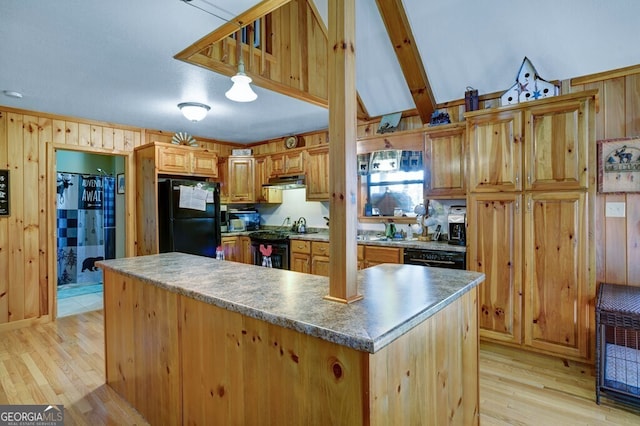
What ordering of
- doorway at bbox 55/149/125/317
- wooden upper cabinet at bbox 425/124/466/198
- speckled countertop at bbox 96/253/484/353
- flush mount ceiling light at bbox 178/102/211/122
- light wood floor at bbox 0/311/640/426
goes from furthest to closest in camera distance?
doorway at bbox 55/149/125/317, flush mount ceiling light at bbox 178/102/211/122, wooden upper cabinet at bbox 425/124/466/198, light wood floor at bbox 0/311/640/426, speckled countertop at bbox 96/253/484/353

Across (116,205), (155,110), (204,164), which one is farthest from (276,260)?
(116,205)

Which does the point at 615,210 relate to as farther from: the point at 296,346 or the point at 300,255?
the point at 300,255

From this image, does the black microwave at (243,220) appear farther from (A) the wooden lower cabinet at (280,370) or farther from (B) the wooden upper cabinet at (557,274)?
(B) the wooden upper cabinet at (557,274)

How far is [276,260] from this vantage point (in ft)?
15.0

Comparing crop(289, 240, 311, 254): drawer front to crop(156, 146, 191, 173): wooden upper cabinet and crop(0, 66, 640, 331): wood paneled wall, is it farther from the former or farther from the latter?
crop(156, 146, 191, 173): wooden upper cabinet

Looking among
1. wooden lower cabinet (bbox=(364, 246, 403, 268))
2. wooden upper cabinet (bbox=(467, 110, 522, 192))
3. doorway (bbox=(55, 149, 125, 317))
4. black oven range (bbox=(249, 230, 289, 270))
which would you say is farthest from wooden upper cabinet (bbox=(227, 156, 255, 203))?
wooden upper cabinet (bbox=(467, 110, 522, 192))

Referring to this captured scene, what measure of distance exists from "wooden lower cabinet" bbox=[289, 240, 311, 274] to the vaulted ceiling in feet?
5.24

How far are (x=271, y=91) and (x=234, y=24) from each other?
969 millimetres

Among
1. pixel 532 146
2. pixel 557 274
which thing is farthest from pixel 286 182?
pixel 557 274

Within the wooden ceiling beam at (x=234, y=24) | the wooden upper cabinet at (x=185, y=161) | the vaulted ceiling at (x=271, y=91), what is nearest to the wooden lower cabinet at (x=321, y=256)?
the vaulted ceiling at (x=271, y=91)

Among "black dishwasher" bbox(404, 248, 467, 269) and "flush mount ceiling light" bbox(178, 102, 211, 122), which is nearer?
"black dishwasher" bbox(404, 248, 467, 269)

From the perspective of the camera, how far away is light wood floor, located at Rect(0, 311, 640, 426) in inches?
80.4

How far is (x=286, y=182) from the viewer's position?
476 cm

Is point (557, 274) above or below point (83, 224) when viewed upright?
below
